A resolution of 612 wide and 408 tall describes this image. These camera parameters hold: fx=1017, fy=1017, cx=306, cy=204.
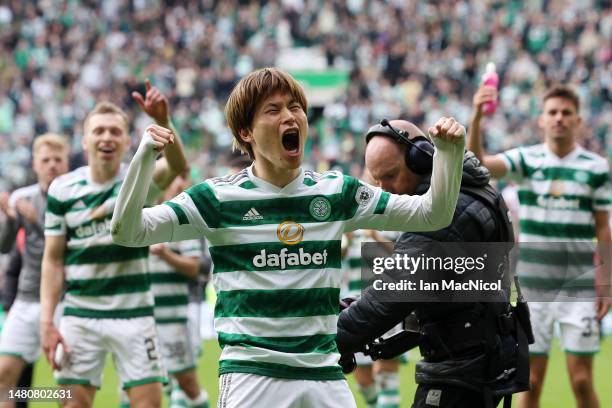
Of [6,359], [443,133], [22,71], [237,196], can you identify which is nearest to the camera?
[443,133]

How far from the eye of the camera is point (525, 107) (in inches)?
952

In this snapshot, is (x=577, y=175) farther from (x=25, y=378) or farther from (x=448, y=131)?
(x=25, y=378)

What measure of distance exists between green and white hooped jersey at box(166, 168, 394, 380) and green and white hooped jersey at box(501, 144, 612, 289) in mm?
3760

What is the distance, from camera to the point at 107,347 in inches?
246

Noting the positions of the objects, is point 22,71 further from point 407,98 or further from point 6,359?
point 6,359

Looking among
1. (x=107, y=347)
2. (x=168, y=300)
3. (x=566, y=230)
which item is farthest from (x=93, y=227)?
(x=566, y=230)

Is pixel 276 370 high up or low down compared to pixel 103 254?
down

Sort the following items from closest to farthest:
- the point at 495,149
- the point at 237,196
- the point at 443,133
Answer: the point at 443,133 → the point at 237,196 → the point at 495,149

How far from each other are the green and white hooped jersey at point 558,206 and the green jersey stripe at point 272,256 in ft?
12.5

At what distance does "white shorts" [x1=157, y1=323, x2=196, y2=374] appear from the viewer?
8203 mm

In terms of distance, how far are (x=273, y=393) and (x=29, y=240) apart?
4471 mm

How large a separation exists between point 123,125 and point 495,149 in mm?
17250

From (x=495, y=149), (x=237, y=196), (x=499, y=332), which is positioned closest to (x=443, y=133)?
(x=237, y=196)

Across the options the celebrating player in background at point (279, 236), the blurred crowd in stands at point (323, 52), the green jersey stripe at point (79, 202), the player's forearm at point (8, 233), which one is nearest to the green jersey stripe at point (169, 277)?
the player's forearm at point (8, 233)
